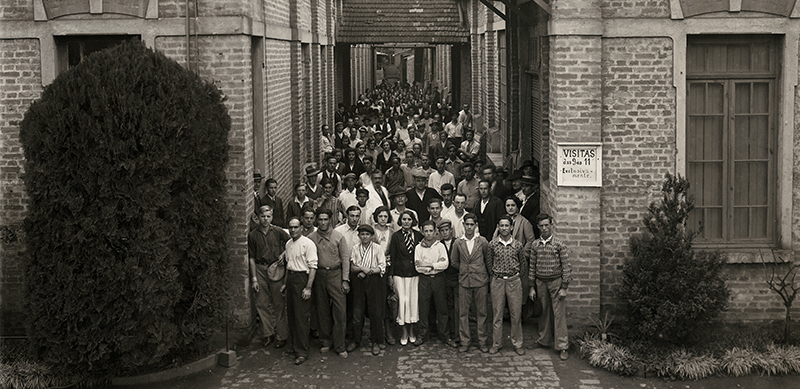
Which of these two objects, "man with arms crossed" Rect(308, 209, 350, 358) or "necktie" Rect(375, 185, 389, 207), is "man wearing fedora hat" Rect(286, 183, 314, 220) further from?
"man with arms crossed" Rect(308, 209, 350, 358)

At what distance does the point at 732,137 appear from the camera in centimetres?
1091

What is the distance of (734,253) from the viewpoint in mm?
10703

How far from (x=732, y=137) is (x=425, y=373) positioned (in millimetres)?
5006

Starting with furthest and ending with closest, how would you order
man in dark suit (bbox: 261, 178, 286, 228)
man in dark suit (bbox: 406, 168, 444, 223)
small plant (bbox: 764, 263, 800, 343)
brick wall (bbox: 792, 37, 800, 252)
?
man in dark suit (bbox: 406, 168, 444, 223) < man in dark suit (bbox: 261, 178, 286, 228) < brick wall (bbox: 792, 37, 800, 252) < small plant (bbox: 764, 263, 800, 343)

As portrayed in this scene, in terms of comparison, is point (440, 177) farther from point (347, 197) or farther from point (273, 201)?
point (273, 201)

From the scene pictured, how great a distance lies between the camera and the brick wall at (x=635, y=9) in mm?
10492

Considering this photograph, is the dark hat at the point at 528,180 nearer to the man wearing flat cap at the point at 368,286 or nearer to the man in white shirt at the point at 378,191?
the man in white shirt at the point at 378,191

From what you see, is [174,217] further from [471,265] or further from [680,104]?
[680,104]

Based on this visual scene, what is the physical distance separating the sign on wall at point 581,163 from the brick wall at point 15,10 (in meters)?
6.97

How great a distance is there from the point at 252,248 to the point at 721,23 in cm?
656

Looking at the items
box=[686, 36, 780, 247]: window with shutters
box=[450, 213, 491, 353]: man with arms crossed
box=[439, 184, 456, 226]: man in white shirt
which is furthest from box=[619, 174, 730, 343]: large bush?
box=[439, 184, 456, 226]: man in white shirt

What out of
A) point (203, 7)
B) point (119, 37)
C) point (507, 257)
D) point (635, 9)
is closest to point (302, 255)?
point (507, 257)

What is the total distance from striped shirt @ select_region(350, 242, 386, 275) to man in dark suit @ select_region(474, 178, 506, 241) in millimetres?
2012

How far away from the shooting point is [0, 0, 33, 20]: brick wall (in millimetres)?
10766
